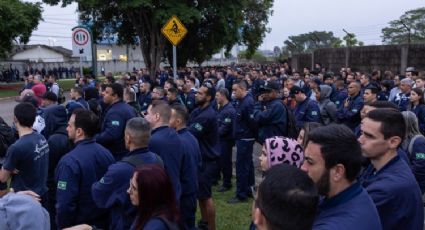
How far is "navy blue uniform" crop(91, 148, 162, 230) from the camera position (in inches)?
162

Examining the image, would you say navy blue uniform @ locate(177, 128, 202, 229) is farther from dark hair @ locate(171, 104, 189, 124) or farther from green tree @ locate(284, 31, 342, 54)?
green tree @ locate(284, 31, 342, 54)

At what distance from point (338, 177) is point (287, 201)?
2.27ft

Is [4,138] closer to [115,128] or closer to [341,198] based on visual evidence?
[115,128]

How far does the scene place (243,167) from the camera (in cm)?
807

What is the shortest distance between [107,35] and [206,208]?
98.6 feet

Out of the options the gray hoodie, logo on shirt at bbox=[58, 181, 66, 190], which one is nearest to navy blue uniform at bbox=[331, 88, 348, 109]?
the gray hoodie

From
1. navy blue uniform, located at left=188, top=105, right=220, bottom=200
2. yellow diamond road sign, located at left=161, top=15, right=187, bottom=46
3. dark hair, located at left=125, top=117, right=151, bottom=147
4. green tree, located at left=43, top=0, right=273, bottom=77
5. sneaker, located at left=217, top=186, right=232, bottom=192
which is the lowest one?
sneaker, located at left=217, top=186, right=232, bottom=192

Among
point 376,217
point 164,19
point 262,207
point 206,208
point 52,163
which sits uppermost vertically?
point 164,19

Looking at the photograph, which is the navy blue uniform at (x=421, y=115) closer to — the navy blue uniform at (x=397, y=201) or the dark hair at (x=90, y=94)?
the navy blue uniform at (x=397, y=201)

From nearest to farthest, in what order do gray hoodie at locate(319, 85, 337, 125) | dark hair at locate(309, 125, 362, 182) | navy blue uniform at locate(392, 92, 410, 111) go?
dark hair at locate(309, 125, 362, 182)
gray hoodie at locate(319, 85, 337, 125)
navy blue uniform at locate(392, 92, 410, 111)

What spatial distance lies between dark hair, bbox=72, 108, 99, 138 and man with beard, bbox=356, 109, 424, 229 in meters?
2.69

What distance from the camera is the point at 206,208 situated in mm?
6633

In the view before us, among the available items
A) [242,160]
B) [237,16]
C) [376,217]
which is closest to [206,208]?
[242,160]

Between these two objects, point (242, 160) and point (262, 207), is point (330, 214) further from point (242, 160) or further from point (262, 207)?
point (242, 160)
